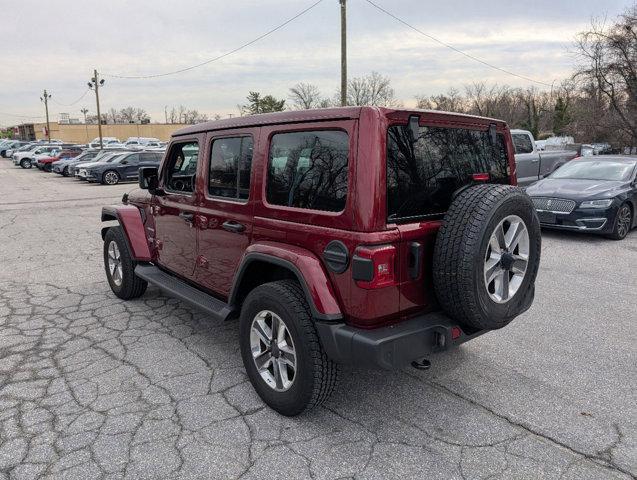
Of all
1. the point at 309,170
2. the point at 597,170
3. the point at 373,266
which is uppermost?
the point at 309,170

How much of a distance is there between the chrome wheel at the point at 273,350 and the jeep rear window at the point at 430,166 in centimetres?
102

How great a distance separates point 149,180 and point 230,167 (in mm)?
1417

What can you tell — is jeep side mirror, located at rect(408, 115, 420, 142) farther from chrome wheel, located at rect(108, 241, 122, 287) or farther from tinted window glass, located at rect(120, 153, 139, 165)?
tinted window glass, located at rect(120, 153, 139, 165)

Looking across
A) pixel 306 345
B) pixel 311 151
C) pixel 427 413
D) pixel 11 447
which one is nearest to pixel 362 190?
pixel 311 151

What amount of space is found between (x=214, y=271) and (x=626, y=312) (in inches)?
161

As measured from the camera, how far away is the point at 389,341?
2521mm

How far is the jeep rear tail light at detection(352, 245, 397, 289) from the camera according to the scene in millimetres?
2475

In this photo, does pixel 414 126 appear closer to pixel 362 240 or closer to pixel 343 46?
pixel 362 240

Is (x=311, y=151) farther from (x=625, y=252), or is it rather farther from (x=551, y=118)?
(x=551, y=118)

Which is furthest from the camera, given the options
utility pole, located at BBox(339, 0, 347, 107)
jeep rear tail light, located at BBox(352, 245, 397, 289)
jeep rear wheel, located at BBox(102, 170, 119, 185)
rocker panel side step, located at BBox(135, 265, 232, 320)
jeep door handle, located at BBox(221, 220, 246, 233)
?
jeep rear wheel, located at BBox(102, 170, 119, 185)

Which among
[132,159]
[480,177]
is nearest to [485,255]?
[480,177]

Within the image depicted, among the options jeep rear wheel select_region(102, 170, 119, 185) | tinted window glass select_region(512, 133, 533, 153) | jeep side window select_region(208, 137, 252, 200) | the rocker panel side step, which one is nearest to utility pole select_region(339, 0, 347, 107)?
tinted window glass select_region(512, 133, 533, 153)

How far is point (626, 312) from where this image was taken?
4.76m

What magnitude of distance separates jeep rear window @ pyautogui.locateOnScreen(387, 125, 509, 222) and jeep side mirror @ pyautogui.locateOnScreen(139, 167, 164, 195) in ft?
8.63
